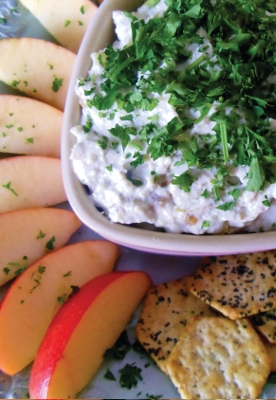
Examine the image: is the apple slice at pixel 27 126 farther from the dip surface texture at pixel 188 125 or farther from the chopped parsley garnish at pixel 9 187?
the dip surface texture at pixel 188 125

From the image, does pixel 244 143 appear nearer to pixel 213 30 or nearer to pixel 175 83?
pixel 175 83

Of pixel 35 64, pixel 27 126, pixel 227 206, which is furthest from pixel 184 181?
pixel 35 64

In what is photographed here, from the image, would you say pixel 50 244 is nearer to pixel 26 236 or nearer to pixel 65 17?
pixel 26 236

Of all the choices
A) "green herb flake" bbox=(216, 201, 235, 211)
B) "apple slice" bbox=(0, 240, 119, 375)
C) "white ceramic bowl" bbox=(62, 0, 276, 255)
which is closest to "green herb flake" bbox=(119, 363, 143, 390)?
"apple slice" bbox=(0, 240, 119, 375)

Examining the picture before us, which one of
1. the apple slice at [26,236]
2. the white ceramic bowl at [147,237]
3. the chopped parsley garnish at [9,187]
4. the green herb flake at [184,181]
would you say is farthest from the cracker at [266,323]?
the chopped parsley garnish at [9,187]

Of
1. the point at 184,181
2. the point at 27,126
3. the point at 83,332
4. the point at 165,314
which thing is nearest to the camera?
the point at 184,181

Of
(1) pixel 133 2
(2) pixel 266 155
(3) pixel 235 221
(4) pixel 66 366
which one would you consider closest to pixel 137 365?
(4) pixel 66 366
